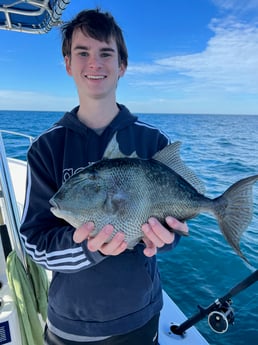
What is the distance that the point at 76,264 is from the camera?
1.42m

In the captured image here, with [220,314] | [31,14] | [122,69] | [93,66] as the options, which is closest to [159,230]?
[93,66]

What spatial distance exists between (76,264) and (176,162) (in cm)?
70

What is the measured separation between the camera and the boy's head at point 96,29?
5.58ft

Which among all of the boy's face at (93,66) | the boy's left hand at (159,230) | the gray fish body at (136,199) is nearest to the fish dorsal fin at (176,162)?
the gray fish body at (136,199)

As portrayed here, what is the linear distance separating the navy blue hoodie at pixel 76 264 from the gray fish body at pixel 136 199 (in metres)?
0.23

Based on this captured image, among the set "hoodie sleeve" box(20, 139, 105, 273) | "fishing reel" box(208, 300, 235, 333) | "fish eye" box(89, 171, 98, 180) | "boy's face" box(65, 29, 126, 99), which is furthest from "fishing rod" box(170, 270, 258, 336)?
"boy's face" box(65, 29, 126, 99)

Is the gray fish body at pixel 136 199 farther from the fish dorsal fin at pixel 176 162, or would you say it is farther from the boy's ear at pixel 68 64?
the boy's ear at pixel 68 64

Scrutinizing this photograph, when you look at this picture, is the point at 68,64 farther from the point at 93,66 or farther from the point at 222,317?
the point at 222,317

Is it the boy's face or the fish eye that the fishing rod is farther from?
the boy's face

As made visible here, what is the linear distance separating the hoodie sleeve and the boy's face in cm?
44

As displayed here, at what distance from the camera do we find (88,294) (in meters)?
1.51

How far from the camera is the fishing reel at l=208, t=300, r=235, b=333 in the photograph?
2.23 meters

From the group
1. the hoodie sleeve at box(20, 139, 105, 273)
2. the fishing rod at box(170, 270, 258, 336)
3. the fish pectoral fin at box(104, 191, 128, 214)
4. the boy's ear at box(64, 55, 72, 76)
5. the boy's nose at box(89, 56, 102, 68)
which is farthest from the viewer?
the fishing rod at box(170, 270, 258, 336)

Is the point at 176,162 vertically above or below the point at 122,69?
below
